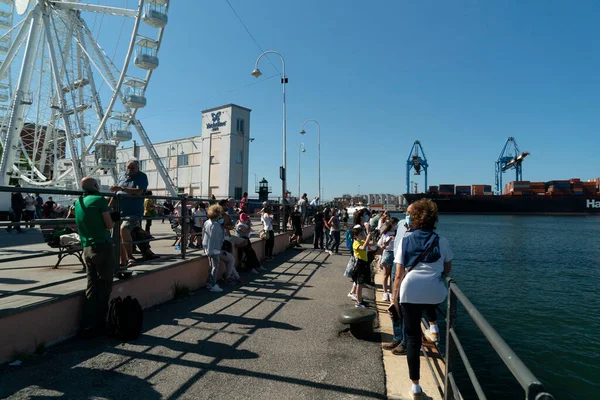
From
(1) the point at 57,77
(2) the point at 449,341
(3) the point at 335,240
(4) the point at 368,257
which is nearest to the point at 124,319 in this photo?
(2) the point at 449,341

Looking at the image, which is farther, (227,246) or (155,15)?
(155,15)

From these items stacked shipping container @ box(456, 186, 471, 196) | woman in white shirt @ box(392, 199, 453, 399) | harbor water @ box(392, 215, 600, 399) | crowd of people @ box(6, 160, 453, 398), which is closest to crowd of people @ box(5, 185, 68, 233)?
crowd of people @ box(6, 160, 453, 398)

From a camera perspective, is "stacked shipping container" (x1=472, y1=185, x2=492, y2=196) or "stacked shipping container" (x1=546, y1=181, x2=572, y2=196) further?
"stacked shipping container" (x1=472, y1=185, x2=492, y2=196)

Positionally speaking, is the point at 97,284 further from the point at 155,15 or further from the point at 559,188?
the point at 559,188

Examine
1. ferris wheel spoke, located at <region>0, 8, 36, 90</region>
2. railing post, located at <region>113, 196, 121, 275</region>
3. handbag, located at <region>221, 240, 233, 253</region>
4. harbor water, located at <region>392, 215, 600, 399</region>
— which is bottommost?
harbor water, located at <region>392, 215, 600, 399</region>

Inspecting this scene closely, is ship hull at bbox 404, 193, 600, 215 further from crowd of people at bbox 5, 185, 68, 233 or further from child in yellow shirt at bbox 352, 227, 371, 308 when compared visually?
child in yellow shirt at bbox 352, 227, 371, 308

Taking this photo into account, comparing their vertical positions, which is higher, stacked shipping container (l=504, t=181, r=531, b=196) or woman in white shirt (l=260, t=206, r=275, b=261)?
stacked shipping container (l=504, t=181, r=531, b=196)

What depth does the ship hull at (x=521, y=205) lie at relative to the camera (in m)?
80.1

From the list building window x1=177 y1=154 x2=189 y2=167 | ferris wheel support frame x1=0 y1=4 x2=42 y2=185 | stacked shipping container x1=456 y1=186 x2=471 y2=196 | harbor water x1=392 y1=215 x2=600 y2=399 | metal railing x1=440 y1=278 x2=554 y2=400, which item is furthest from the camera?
stacked shipping container x1=456 y1=186 x2=471 y2=196

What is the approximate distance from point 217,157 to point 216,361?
3858cm

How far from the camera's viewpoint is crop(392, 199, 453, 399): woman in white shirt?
323cm

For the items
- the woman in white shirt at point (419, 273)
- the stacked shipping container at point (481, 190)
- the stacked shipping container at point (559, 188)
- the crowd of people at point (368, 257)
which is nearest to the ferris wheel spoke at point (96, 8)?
the crowd of people at point (368, 257)

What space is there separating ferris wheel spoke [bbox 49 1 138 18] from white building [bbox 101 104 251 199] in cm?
1784

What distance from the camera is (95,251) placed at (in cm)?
424
